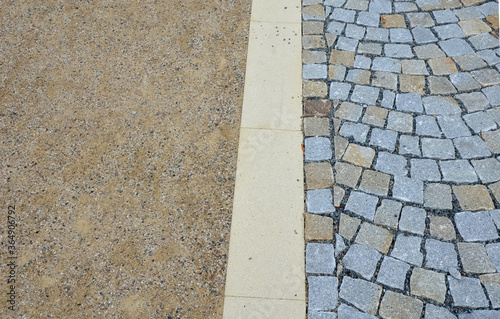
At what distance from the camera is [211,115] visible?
4293 millimetres

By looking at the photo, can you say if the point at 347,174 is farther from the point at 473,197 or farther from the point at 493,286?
the point at 493,286

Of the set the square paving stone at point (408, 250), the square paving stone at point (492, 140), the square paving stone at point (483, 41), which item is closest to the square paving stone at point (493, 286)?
the square paving stone at point (408, 250)

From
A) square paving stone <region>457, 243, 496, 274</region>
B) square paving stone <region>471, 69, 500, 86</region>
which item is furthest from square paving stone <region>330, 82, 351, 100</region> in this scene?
square paving stone <region>457, 243, 496, 274</region>

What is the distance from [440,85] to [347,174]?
160 centimetres

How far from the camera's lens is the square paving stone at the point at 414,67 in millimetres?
4465

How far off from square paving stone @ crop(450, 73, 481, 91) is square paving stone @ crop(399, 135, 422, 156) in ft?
2.94

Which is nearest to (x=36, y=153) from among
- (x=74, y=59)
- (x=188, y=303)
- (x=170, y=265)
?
(x=74, y=59)

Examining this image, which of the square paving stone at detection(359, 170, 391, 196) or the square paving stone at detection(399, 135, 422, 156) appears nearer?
the square paving stone at detection(359, 170, 391, 196)

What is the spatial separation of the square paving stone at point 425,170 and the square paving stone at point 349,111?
753mm

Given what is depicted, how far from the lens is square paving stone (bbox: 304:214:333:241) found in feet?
11.6

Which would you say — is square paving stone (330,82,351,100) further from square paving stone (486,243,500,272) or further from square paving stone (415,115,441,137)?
square paving stone (486,243,500,272)

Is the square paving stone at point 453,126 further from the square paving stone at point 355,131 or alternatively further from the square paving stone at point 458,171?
Answer: the square paving stone at point 355,131

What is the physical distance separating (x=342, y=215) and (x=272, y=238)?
0.70m

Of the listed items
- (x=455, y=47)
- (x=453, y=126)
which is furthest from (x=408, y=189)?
(x=455, y=47)
